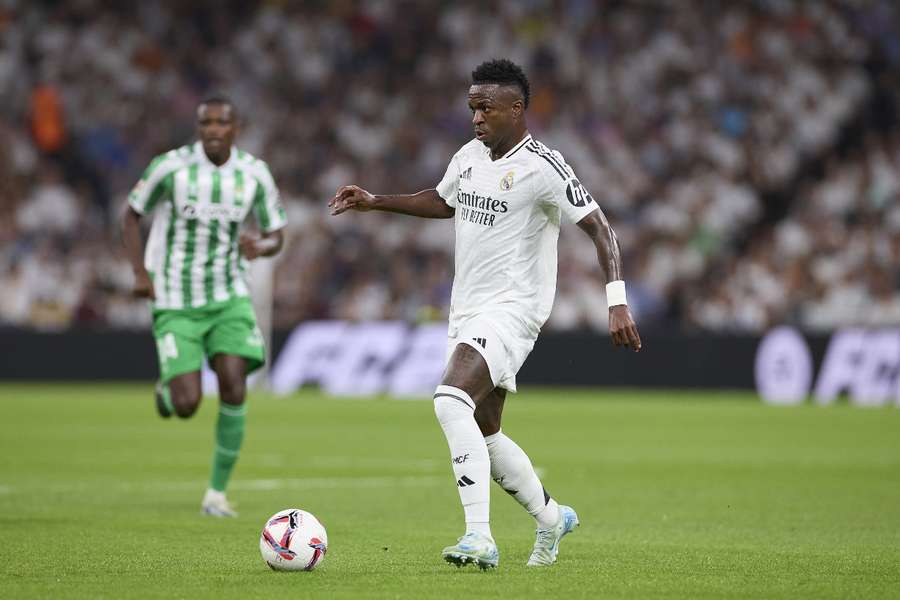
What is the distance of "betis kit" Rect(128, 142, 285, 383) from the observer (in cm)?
1101

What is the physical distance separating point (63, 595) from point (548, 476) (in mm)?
7390

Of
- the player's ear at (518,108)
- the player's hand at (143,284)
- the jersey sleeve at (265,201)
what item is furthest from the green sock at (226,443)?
the player's ear at (518,108)

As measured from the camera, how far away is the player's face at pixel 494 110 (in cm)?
786

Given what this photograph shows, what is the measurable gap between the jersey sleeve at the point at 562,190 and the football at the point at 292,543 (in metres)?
1.97

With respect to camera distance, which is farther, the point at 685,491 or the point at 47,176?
the point at 47,176

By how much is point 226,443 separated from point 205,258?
1328 millimetres

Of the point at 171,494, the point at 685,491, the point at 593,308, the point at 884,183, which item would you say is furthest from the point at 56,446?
the point at 884,183

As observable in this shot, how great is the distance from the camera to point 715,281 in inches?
1029

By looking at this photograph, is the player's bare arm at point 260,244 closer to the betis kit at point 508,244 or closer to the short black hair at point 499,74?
the betis kit at point 508,244

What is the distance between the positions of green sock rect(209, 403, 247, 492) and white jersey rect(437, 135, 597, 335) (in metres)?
3.26

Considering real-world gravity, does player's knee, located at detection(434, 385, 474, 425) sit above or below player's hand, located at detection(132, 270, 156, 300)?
below

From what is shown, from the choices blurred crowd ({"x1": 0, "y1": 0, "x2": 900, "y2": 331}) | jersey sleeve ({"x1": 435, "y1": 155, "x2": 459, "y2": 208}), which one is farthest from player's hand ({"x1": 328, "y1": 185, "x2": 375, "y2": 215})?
blurred crowd ({"x1": 0, "y1": 0, "x2": 900, "y2": 331})

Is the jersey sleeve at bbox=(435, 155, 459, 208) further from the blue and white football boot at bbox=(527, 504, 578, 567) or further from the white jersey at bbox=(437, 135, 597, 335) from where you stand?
the blue and white football boot at bbox=(527, 504, 578, 567)

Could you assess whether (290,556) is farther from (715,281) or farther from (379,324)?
(715,281)
